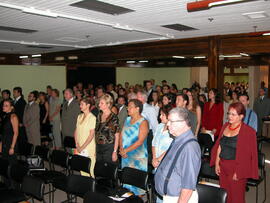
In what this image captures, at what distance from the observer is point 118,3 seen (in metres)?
4.13

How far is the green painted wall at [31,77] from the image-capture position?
1221 centimetres

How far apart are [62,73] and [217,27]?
30.0 ft

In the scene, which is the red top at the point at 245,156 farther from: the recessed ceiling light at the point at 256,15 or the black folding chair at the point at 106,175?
the recessed ceiling light at the point at 256,15

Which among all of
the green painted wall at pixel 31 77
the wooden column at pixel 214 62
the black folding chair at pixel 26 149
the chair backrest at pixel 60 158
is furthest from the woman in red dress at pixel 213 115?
the green painted wall at pixel 31 77

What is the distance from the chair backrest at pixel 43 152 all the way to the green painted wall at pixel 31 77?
827 cm

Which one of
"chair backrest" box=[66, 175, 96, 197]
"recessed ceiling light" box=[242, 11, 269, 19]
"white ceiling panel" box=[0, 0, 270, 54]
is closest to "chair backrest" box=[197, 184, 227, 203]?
"chair backrest" box=[66, 175, 96, 197]

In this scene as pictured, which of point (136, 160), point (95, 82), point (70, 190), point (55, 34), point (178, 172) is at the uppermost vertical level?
point (55, 34)

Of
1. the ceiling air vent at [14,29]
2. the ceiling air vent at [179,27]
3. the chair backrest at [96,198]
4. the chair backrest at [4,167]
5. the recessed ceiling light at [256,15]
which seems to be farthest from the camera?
the ceiling air vent at [14,29]

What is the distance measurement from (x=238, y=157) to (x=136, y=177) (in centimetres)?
122

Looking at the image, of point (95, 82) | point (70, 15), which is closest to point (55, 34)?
point (70, 15)

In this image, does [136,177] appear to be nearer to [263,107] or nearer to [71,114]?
[71,114]

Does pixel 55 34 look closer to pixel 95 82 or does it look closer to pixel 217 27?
pixel 217 27

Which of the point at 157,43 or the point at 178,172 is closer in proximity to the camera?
the point at 178,172

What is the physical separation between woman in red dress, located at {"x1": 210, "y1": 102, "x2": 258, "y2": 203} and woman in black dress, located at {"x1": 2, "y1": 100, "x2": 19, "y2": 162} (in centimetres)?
329
